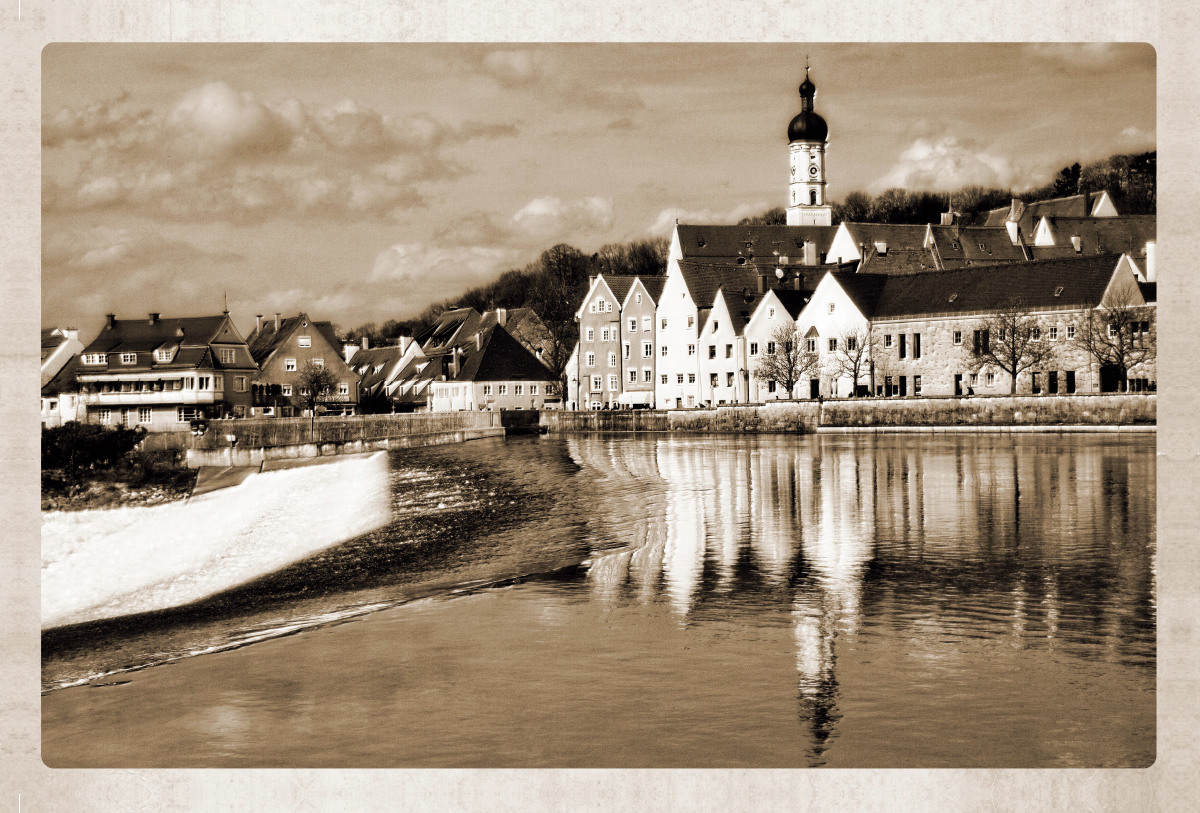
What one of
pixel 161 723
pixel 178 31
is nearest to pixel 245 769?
pixel 161 723

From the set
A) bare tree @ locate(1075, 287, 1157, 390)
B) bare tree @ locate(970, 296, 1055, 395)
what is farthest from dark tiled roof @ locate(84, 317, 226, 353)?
bare tree @ locate(970, 296, 1055, 395)

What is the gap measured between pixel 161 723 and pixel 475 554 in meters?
4.53

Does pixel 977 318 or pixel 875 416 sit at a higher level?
pixel 977 318

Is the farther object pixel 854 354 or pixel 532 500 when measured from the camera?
pixel 854 354

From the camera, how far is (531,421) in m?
32.2

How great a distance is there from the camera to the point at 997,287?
26.5 m

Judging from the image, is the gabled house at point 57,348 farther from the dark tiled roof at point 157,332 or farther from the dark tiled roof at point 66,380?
the dark tiled roof at point 157,332

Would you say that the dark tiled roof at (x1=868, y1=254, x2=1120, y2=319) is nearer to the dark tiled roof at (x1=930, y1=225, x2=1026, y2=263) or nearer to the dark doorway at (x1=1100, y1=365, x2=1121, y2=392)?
the dark tiled roof at (x1=930, y1=225, x2=1026, y2=263)

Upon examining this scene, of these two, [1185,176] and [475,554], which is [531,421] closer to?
[475,554]

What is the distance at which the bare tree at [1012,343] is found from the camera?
76.1 feet

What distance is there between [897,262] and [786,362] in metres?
7.26

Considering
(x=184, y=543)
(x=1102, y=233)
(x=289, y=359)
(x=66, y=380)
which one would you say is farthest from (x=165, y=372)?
(x=1102, y=233)

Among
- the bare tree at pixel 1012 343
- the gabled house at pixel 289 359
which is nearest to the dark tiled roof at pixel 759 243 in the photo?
the bare tree at pixel 1012 343

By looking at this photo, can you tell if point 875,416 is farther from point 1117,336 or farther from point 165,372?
point 165,372
